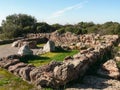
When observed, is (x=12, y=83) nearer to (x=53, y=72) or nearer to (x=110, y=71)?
(x=53, y=72)

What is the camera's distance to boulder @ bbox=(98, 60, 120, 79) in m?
14.4

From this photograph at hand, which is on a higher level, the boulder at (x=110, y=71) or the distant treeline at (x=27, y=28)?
the distant treeline at (x=27, y=28)

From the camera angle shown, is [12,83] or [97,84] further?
[12,83]

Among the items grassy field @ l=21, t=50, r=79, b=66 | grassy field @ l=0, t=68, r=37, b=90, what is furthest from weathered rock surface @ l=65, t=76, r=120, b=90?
grassy field @ l=21, t=50, r=79, b=66

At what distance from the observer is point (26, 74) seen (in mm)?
14086

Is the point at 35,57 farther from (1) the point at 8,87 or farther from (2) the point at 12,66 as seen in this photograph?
(1) the point at 8,87

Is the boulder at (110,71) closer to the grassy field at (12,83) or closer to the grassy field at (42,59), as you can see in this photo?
the grassy field at (12,83)

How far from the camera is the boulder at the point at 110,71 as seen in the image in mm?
14352

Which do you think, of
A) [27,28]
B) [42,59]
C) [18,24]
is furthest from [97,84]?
[18,24]

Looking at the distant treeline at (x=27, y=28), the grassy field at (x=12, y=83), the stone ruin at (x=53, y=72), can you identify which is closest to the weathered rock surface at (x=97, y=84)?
the stone ruin at (x=53, y=72)

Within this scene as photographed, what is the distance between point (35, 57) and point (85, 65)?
6.31m

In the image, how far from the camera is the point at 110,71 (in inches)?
587

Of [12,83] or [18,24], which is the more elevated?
[18,24]

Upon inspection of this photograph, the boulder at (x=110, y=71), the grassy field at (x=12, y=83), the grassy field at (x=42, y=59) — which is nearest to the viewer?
the grassy field at (x=12, y=83)
